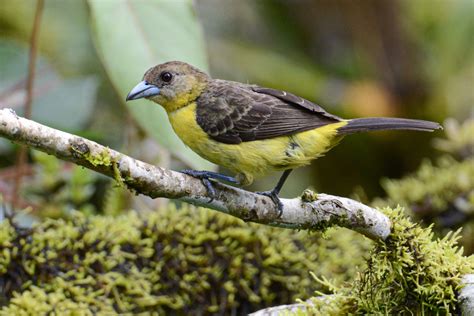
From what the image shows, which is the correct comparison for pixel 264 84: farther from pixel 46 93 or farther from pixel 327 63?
pixel 46 93

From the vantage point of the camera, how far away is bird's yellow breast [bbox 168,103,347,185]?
10.9 ft

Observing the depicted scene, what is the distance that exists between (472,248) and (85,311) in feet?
9.06

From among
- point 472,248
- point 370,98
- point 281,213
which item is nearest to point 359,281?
point 281,213

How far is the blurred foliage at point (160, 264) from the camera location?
3576mm

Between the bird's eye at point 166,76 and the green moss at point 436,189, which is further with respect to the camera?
the green moss at point 436,189

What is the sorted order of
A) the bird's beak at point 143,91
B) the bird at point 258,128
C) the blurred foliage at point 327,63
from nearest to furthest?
the bird at point 258,128 < the bird's beak at point 143,91 < the blurred foliage at point 327,63

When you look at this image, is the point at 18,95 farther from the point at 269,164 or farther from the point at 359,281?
the point at 359,281

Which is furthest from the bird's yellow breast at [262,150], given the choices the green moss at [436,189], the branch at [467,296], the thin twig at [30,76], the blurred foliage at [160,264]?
the green moss at [436,189]

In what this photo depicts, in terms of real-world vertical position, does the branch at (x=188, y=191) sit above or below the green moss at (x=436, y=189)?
below

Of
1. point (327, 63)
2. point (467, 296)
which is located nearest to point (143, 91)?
point (467, 296)

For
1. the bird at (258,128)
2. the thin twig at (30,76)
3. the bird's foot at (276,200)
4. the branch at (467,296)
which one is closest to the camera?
the branch at (467,296)

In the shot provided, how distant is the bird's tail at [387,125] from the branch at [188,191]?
0.42m

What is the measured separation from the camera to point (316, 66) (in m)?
8.09

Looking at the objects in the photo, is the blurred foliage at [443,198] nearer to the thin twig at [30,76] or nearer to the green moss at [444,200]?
the green moss at [444,200]
